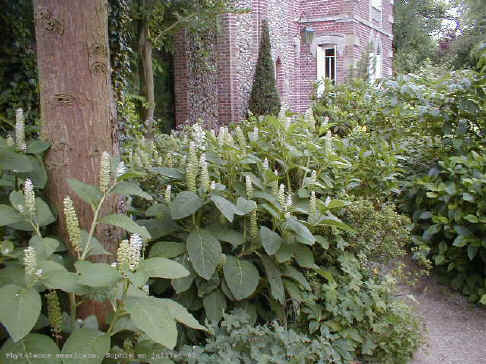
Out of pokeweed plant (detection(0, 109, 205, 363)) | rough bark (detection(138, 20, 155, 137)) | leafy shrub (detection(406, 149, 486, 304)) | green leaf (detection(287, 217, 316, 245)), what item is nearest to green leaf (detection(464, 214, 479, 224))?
leafy shrub (detection(406, 149, 486, 304))

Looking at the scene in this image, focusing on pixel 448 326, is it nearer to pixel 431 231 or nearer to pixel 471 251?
pixel 471 251

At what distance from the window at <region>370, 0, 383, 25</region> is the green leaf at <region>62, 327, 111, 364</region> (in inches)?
797

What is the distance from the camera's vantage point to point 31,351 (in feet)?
4.46

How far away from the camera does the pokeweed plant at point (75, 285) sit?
4.18ft

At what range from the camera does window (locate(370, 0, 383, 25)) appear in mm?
19359

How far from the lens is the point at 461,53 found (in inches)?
1069

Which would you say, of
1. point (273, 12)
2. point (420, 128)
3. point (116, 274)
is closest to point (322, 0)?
point (273, 12)

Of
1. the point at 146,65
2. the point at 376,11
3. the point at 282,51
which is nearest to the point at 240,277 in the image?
the point at 146,65

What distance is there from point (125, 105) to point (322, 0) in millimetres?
12785

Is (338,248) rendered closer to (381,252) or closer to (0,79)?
(381,252)

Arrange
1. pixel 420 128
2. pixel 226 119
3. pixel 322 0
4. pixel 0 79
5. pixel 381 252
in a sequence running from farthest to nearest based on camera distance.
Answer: pixel 322 0 < pixel 226 119 < pixel 0 79 < pixel 420 128 < pixel 381 252

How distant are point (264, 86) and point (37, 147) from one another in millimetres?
11753

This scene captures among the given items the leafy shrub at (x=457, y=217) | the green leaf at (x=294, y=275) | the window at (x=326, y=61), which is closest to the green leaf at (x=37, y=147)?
the green leaf at (x=294, y=275)

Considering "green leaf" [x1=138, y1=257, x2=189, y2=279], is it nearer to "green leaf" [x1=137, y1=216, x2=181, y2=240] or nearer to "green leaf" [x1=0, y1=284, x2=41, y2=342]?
"green leaf" [x1=0, y1=284, x2=41, y2=342]
